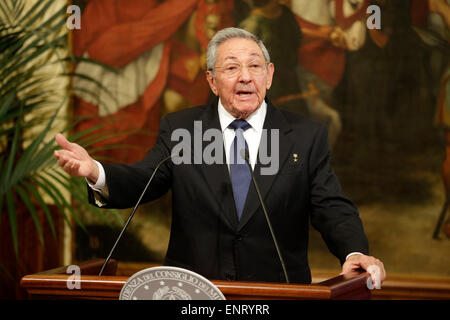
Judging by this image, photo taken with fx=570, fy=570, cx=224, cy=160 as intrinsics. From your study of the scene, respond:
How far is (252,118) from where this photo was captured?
2.45m

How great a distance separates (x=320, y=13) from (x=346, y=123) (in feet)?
2.87

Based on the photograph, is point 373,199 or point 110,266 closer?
point 110,266

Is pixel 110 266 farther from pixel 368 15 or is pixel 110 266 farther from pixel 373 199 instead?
pixel 368 15

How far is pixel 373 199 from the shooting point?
14.2 feet

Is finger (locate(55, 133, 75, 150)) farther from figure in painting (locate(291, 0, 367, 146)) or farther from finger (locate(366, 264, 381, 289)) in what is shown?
figure in painting (locate(291, 0, 367, 146))

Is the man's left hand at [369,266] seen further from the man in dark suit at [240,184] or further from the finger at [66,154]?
the finger at [66,154]

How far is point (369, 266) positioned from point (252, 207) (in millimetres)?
561

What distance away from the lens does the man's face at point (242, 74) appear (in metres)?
2.37

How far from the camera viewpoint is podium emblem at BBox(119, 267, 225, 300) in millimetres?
1469

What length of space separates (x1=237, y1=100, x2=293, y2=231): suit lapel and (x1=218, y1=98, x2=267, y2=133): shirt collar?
22 mm

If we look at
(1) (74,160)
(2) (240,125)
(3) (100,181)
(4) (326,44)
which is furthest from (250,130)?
(4) (326,44)

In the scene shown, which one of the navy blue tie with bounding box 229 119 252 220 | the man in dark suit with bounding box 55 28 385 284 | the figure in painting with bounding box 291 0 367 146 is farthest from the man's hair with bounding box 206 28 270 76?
the figure in painting with bounding box 291 0 367 146

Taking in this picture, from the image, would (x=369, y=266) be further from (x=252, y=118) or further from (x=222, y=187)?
(x=252, y=118)
